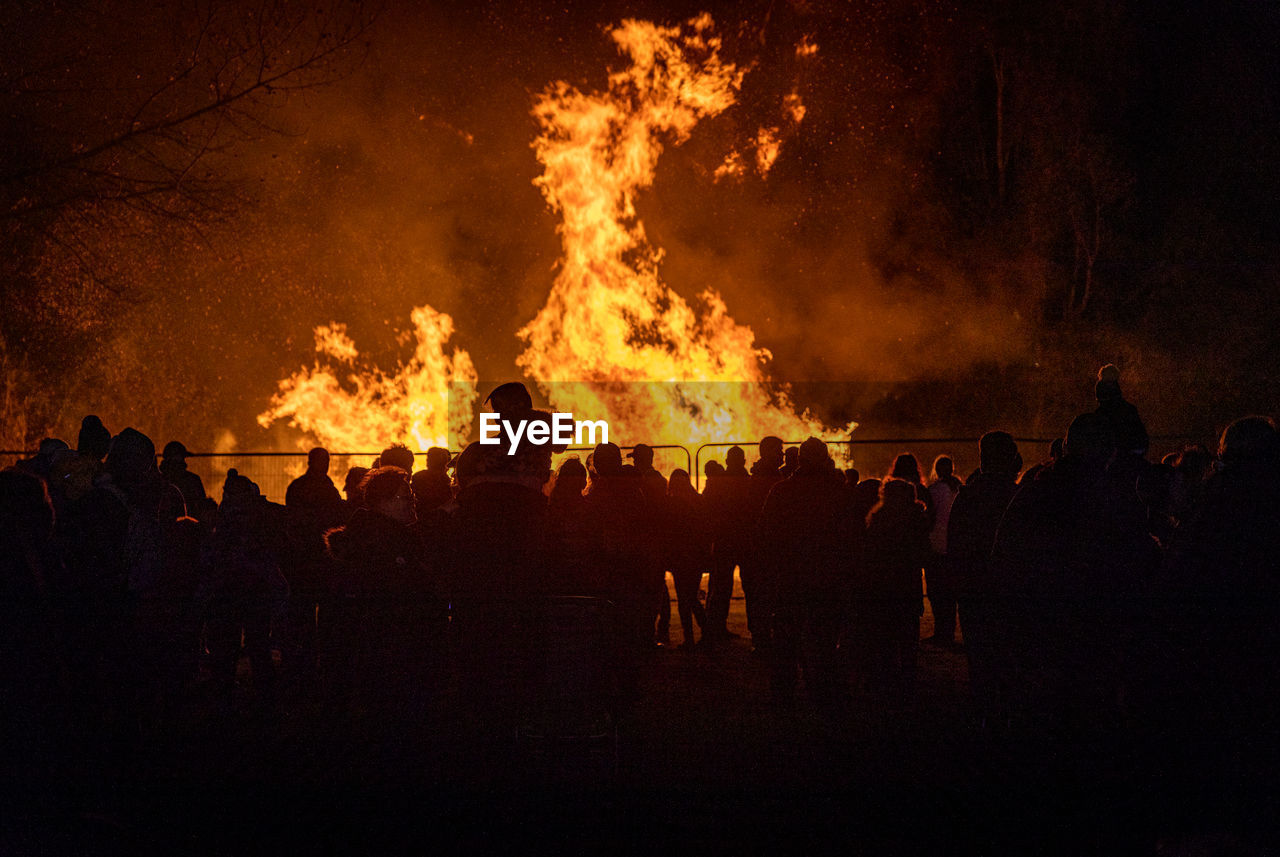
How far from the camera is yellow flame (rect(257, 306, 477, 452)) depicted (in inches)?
852

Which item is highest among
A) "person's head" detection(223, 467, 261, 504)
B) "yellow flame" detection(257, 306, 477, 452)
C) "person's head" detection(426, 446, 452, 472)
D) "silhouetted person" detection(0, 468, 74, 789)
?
"yellow flame" detection(257, 306, 477, 452)

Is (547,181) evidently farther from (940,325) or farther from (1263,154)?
(1263,154)

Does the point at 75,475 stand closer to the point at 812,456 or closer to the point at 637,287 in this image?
the point at 812,456

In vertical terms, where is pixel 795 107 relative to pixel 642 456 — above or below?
above

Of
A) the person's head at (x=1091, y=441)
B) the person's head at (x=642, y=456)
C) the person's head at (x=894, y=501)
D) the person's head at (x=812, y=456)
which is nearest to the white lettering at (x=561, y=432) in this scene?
the person's head at (x=642, y=456)

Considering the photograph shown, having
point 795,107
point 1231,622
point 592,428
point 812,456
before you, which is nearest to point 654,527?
point 812,456

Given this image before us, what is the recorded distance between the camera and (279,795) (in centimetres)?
488

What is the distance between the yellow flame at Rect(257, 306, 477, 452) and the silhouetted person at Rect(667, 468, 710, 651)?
13.4m

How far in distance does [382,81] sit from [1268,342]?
18.6 m

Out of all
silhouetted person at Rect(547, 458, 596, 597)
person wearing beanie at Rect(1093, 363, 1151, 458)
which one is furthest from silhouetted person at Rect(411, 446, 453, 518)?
person wearing beanie at Rect(1093, 363, 1151, 458)

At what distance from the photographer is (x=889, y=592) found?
6.86m

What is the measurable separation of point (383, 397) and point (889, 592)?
17712 mm

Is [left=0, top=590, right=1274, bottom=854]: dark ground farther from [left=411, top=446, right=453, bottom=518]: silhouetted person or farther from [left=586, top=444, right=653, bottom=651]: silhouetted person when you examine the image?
[left=411, top=446, right=453, bottom=518]: silhouetted person

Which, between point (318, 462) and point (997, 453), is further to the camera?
point (318, 462)
